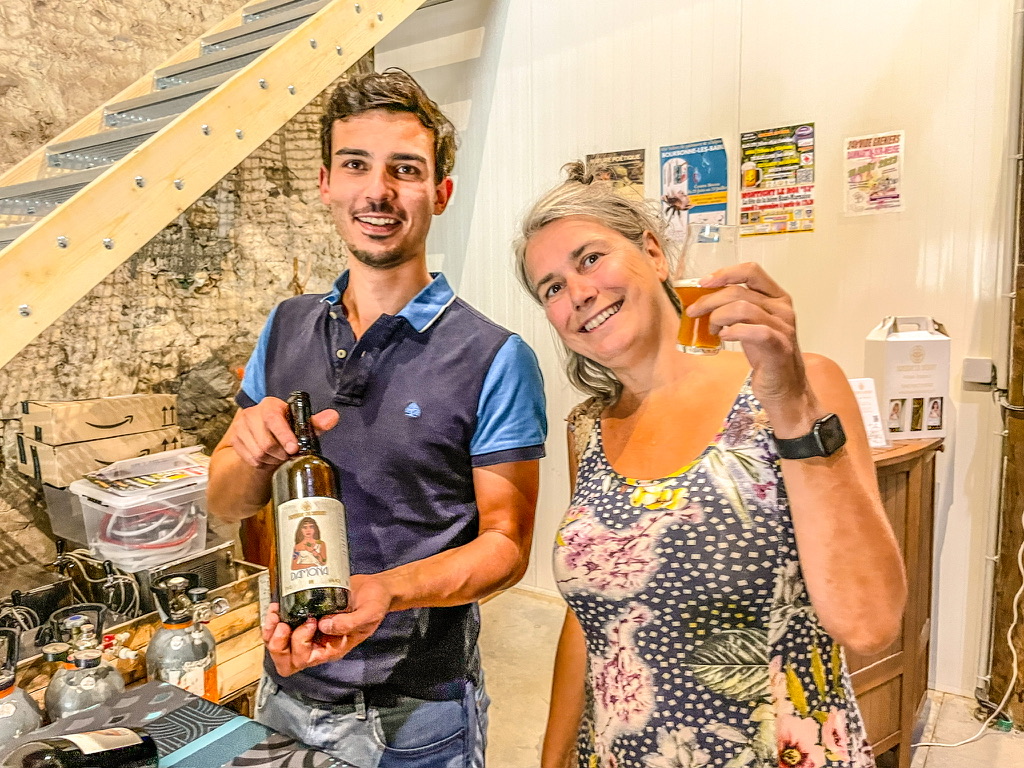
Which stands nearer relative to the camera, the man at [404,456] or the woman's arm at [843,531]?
the woman's arm at [843,531]

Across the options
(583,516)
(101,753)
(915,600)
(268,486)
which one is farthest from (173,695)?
(915,600)

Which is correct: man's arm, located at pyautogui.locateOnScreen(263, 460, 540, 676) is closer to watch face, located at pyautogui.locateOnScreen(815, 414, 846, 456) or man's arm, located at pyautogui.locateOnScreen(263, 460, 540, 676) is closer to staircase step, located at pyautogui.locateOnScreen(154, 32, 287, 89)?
watch face, located at pyautogui.locateOnScreen(815, 414, 846, 456)

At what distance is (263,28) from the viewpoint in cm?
276

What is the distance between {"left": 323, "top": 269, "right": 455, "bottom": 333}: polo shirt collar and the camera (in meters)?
1.29

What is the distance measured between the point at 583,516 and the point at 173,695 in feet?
2.23

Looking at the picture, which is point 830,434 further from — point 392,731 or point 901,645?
point 901,645

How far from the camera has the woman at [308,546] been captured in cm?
98

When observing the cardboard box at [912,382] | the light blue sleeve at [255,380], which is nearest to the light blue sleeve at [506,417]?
the light blue sleeve at [255,380]

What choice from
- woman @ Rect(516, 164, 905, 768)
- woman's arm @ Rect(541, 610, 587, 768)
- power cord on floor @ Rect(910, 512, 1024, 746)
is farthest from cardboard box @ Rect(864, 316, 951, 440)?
woman's arm @ Rect(541, 610, 587, 768)

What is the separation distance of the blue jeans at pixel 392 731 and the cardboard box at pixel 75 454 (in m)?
1.58

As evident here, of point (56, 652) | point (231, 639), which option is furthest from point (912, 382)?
point (56, 652)

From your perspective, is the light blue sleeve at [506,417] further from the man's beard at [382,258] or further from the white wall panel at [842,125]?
the white wall panel at [842,125]

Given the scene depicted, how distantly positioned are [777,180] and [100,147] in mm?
2663

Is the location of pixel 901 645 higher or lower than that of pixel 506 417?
lower
